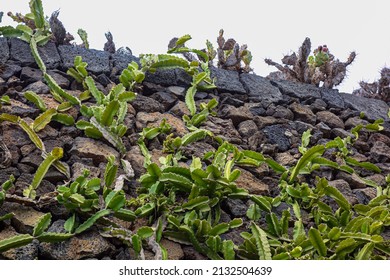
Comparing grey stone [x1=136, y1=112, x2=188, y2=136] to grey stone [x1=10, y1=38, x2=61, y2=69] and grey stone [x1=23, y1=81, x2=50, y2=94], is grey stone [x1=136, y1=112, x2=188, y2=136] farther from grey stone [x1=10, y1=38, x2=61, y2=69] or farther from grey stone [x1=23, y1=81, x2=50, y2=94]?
grey stone [x1=10, y1=38, x2=61, y2=69]

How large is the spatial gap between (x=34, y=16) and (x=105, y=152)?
160 cm

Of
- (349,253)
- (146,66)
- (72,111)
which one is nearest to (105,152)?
(72,111)

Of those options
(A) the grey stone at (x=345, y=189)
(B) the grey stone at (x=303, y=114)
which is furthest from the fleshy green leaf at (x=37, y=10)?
(A) the grey stone at (x=345, y=189)

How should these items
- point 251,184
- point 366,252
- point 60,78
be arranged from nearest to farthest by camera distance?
point 366,252, point 251,184, point 60,78

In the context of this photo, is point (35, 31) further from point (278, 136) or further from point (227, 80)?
point (278, 136)

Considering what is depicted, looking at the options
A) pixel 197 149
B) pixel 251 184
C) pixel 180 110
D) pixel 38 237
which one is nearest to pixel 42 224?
pixel 38 237

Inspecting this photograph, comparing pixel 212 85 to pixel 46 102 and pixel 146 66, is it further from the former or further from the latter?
pixel 46 102

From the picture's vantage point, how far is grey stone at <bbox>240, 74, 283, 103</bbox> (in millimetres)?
4953

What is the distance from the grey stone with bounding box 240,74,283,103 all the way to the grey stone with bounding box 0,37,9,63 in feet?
7.59

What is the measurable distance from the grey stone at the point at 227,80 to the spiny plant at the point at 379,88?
1719 mm

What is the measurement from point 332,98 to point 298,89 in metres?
0.40

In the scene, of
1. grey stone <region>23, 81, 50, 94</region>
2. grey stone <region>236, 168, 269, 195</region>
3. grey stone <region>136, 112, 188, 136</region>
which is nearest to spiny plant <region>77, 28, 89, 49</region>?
grey stone <region>23, 81, 50, 94</region>

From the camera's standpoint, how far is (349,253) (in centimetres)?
328

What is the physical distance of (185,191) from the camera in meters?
3.42
